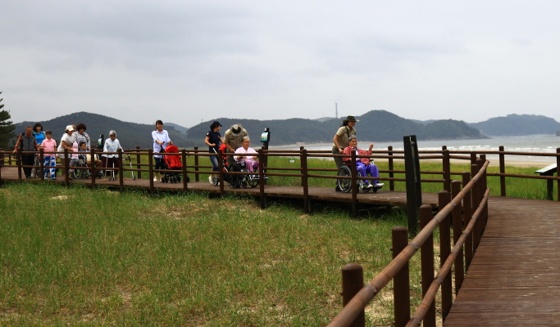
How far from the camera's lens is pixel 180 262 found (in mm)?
10102

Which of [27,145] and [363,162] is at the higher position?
[27,145]

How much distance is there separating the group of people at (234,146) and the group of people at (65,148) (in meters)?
3.55

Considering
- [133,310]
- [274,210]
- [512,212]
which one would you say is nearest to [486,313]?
[133,310]

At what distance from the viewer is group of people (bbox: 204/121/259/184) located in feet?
55.6

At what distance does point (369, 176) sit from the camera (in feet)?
47.1

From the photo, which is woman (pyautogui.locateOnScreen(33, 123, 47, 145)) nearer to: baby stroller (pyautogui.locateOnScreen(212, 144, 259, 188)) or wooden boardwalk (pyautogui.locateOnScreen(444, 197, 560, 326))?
baby stroller (pyautogui.locateOnScreen(212, 144, 259, 188))

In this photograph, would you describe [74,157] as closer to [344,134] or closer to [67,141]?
[67,141]

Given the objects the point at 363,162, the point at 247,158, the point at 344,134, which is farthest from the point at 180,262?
the point at 247,158

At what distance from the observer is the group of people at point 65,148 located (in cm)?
2092

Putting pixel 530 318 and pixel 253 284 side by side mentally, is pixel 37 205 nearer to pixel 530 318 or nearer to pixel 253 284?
pixel 253 284

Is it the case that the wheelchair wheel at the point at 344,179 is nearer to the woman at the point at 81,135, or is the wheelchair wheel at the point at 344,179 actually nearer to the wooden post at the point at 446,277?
the wooden post at the point at 446,277

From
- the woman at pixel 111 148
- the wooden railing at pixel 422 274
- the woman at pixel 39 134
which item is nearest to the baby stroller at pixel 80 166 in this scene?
the woman at pixel 111 148

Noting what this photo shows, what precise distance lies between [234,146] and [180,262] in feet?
24.9

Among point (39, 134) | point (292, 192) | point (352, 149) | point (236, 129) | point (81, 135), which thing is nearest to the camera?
point (352, 149)
